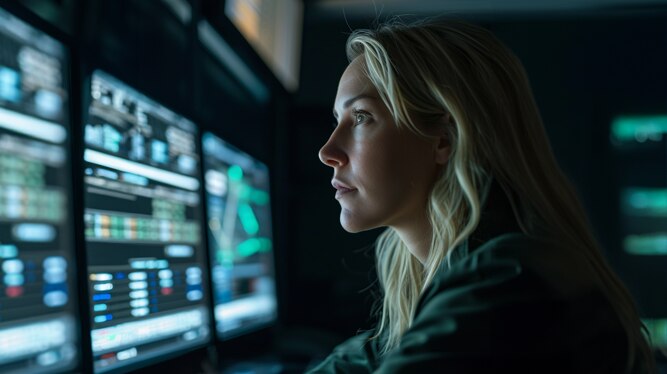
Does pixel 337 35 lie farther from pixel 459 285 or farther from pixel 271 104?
pixel 459 285

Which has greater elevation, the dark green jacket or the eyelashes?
the eyelashes

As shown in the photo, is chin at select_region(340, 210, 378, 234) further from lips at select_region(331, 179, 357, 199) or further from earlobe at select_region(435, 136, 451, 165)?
earlobe at select_region(435, 136, 451, 165)

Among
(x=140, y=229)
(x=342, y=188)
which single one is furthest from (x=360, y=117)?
(x=140, y=229)

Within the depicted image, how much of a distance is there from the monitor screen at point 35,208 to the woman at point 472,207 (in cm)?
42

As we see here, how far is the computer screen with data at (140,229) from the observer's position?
3.44 ft

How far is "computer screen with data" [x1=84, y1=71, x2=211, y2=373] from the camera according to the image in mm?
1049

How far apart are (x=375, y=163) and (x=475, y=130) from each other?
170mm

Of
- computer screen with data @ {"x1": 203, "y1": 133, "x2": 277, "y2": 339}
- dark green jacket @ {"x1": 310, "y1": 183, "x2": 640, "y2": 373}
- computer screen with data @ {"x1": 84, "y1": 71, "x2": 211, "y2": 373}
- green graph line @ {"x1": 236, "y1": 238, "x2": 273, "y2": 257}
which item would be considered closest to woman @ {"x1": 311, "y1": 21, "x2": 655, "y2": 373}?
dark green jacket @ {"x1": 310, "y1": 183, "x2": 640, "y2": 373}

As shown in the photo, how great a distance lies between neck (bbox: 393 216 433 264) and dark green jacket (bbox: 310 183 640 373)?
266mm

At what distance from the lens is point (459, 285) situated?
0.82 meters

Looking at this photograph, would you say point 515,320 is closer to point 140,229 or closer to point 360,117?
point 360,117

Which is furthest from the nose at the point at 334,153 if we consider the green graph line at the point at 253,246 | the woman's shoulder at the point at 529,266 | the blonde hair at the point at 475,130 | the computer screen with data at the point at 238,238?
the green graph line at the point at 253,246

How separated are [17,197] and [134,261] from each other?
0.29 metres

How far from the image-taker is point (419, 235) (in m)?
1.14
